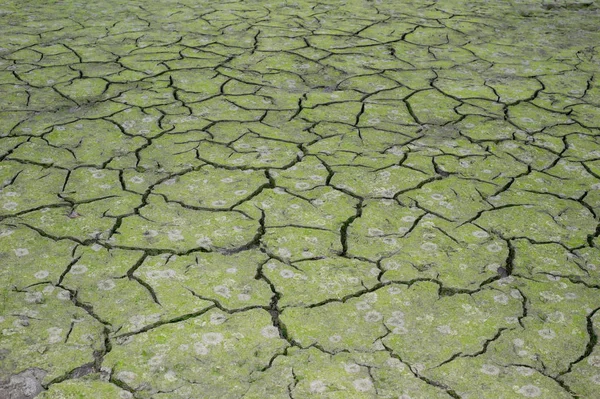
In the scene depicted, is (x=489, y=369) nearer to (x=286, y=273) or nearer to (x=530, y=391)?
(x=530, y=391)

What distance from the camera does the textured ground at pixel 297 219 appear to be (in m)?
2.12

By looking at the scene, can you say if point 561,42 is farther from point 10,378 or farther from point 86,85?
point 10,378

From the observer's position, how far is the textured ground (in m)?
2.12

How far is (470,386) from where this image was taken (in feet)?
6.70

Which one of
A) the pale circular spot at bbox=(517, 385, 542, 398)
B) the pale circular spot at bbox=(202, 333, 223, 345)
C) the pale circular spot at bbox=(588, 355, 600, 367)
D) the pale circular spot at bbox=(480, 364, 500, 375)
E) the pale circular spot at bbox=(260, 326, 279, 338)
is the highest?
the pale circular spot at bbox=(588, 355, 600, 367)

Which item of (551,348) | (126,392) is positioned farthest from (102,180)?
(551,348)

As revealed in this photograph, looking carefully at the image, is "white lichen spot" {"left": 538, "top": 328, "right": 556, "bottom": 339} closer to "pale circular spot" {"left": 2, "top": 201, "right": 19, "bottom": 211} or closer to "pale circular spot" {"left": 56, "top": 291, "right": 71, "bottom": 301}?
"pale circular spot" {"left": 56, "top": 291, "right": 71, "bottom": 301}

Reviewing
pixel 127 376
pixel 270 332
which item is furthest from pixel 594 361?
pixel 127 376

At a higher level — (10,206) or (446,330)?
(446,330)

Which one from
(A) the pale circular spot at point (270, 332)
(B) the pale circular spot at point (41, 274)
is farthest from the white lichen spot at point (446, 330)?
(B) the pale circular spot at point (41, 274)

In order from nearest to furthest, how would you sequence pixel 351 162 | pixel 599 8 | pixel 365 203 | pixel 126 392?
pixel 126 392
pixel 365 203
pixel 351 162
pixel 599 8

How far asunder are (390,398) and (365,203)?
1165mm

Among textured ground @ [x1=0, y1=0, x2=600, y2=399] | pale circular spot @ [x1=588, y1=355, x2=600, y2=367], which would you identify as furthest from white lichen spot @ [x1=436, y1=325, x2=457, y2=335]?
pale circular spot @ [x1=588, y1=355, x2=600, y2=367]

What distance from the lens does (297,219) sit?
2893mm
